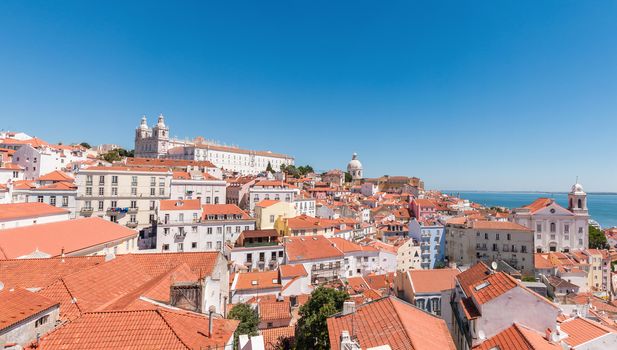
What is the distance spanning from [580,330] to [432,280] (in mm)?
11737

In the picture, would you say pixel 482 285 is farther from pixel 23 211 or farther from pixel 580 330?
pixel 23 211

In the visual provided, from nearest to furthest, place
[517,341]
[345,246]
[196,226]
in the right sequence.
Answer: [517,341], [196,226], [345,246]

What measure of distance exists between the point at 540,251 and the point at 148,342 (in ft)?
230

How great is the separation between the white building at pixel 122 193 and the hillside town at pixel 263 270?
0.16 m

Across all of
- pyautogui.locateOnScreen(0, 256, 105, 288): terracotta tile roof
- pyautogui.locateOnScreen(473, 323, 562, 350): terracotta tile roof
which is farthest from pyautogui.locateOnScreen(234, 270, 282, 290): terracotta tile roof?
pyautogui.locateOnScreen(473, 323, 562, 350): terracotta tile roof

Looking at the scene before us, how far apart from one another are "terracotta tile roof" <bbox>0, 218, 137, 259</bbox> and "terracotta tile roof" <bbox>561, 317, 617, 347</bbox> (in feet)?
73.3

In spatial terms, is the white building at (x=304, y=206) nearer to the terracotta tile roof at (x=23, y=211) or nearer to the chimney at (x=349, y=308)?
the terracotta tile roof at (x=23, y=211)

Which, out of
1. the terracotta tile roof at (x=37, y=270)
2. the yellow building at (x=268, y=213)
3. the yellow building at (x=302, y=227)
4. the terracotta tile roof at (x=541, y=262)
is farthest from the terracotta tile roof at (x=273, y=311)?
the terracotta tile roof at (x=541, y=262)

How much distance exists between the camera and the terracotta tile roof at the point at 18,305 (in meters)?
6.78

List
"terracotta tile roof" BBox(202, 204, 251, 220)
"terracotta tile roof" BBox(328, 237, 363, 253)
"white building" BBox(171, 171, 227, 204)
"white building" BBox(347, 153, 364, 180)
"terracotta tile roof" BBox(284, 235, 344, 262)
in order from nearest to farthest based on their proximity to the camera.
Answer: "terracotta tile roof" BBox(284, 235, 344, 262) → "terracotta tile roof" BBox(202, 204, 251, 220) → "terracotta tile roof" BBox(328, 237, 363, 253) → "white building" BBox(171, 171, 227, 204) → "white building" BBox(347, 153, 364, 180)

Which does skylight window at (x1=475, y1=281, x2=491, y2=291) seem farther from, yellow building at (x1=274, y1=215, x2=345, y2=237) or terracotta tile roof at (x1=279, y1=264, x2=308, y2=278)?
yellow building at (x1=274, y1=215, x2=345, y2=237)

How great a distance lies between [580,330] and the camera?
12.2 meters

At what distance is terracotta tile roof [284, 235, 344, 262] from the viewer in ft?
122

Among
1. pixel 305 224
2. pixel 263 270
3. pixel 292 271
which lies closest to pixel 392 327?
pixel 292 271
